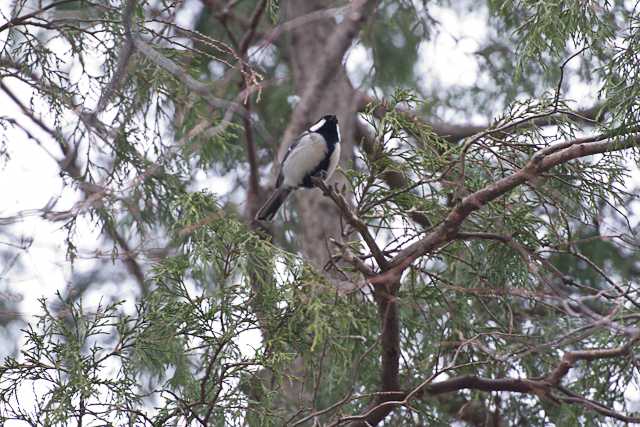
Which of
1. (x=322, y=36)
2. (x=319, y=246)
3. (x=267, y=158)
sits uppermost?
(x=322, y=36)

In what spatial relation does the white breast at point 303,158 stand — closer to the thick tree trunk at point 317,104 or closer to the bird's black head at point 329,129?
the bird's black head at point 329,129

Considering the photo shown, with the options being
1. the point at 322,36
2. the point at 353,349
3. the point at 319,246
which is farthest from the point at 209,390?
the point at 322,36

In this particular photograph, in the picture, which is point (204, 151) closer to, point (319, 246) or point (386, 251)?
point (319, 246)

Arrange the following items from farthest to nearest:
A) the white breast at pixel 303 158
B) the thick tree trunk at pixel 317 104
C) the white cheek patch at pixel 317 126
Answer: the thick tree trunk at pixel 317 104, the white cheek patch at pixel 317 126, the white breast at pixel 303 158

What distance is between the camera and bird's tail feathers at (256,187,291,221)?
591cm

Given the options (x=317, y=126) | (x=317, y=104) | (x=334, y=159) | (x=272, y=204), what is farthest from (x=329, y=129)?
(x=317, y=104)

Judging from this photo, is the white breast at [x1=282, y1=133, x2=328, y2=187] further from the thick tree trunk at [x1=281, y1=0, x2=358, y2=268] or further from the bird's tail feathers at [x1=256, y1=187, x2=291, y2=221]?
A: the thick tree trunk at [x1=281, y1=0, x2=358, y2=268]

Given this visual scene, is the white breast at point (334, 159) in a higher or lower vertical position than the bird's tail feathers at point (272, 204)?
higher

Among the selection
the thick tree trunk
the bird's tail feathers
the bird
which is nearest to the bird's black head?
the bird

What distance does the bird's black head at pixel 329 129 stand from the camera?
5699 millimetres

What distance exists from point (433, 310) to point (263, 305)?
4.11ft

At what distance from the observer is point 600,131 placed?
3984mm

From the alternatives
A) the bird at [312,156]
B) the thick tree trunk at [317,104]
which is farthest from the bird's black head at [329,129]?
the thick tree trunk at [317,104]

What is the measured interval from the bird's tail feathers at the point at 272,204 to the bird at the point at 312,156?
4cm
